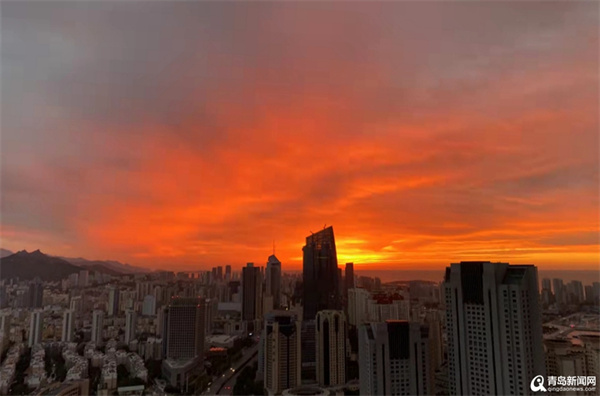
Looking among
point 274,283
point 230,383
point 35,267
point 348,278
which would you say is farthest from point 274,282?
point 35,267

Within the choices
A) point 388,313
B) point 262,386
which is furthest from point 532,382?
point 262,386

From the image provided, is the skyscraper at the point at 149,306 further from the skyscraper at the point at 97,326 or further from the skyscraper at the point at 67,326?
the skyscraper at the point at 67,326

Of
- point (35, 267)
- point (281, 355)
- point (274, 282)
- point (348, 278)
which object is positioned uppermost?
point (35, 267)

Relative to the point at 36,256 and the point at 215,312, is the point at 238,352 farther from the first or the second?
the point at 36,256

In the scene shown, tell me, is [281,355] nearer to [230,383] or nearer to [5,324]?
[230,383]

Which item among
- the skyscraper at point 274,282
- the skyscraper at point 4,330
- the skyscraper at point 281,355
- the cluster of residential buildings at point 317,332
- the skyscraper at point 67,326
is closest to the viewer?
the cluster of residential buildings at point 317,332

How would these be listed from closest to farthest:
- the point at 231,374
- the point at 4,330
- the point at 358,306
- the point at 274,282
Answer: the point at 4,330, the point at 231,374, the point at 358,306, the point at 274,282

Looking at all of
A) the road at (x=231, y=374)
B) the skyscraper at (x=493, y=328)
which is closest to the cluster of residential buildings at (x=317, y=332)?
the skyscraper at (x=493, y=328)

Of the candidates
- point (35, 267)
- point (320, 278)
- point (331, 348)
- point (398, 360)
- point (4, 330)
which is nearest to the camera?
point (398, 360)
